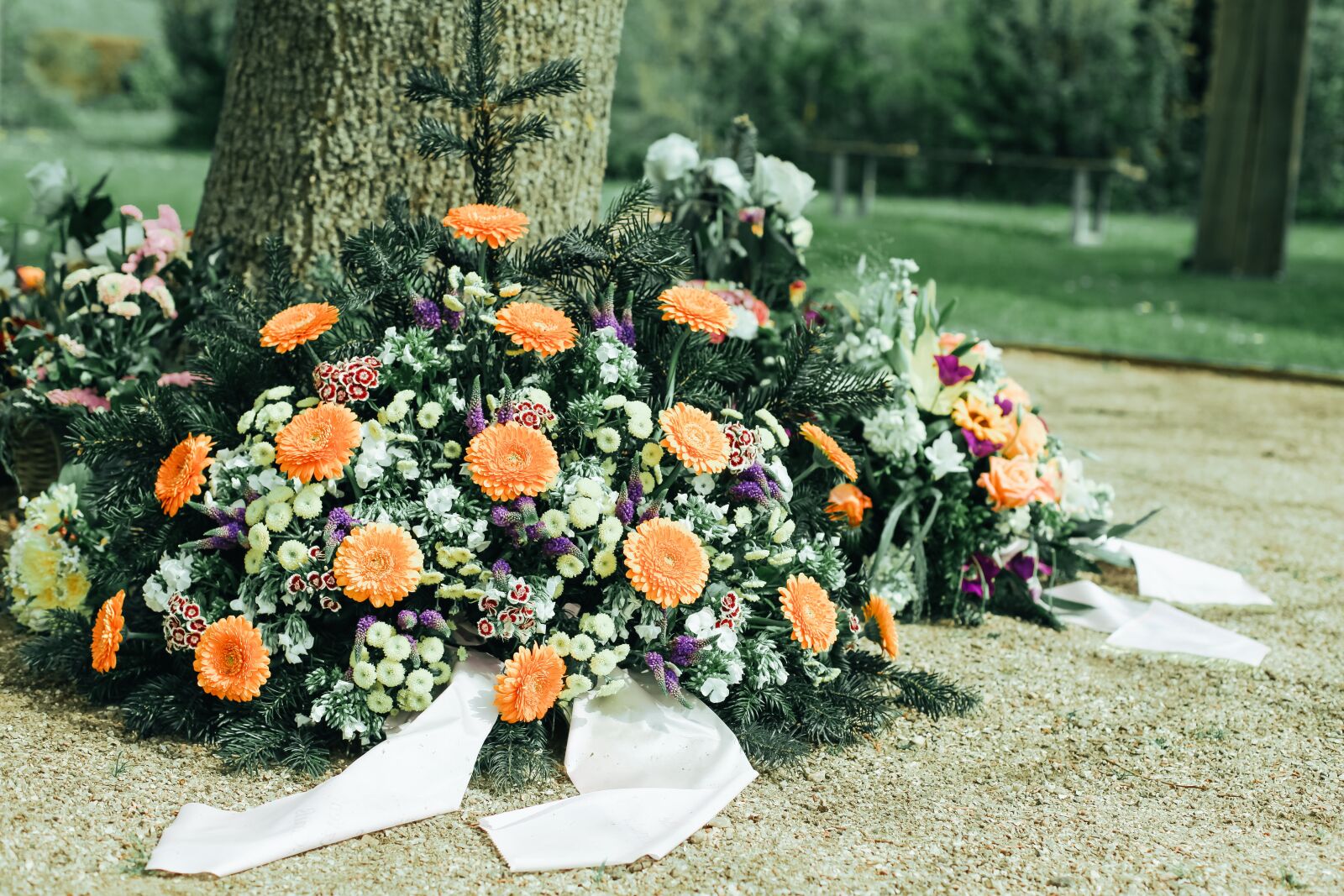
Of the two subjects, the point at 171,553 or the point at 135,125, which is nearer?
the point at 171,553

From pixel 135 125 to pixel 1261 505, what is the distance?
23681 millimetres

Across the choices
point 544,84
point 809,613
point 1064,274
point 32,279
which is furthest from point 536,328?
point 1064,274

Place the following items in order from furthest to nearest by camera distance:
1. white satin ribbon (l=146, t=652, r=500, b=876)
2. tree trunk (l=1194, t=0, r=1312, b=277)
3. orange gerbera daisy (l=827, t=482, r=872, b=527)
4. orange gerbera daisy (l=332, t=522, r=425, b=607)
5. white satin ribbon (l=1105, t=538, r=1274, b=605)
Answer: tree trunk (l=1194, t=0, r=1312, b=277) < white satin ribbon (l=1105, t=538, r=1274, b=605) < orange gerbera daisy (l=827, t=482, r=872, b=527) < orange gerbera daisy (l=332, t=522, r=425, b=607) < white satin ribbon (l=146, t=652, r=500, b=876)

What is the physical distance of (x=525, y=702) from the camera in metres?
2.13

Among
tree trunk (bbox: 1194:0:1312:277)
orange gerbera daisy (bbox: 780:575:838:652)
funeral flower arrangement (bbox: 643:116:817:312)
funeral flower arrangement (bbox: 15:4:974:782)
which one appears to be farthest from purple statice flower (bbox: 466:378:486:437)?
tree trunk (bbox: 1194:0:1312:277)

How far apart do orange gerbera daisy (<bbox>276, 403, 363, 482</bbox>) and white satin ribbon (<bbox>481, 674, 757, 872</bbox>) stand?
23.6 inches

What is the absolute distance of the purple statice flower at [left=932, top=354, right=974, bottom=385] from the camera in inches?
120

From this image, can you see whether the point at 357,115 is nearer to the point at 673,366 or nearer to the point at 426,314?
the point at 426,314

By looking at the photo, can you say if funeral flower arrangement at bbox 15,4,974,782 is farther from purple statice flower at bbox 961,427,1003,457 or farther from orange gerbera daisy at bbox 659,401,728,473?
purple statice flower at bbox 961,427,1003,457

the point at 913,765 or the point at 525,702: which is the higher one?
the point at 525,702

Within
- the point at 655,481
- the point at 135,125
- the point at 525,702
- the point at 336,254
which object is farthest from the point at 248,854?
the point at 135,125

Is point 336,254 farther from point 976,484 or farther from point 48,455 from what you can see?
point 976,484

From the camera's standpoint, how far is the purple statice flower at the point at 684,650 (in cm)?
225

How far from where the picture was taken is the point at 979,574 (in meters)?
3.09
